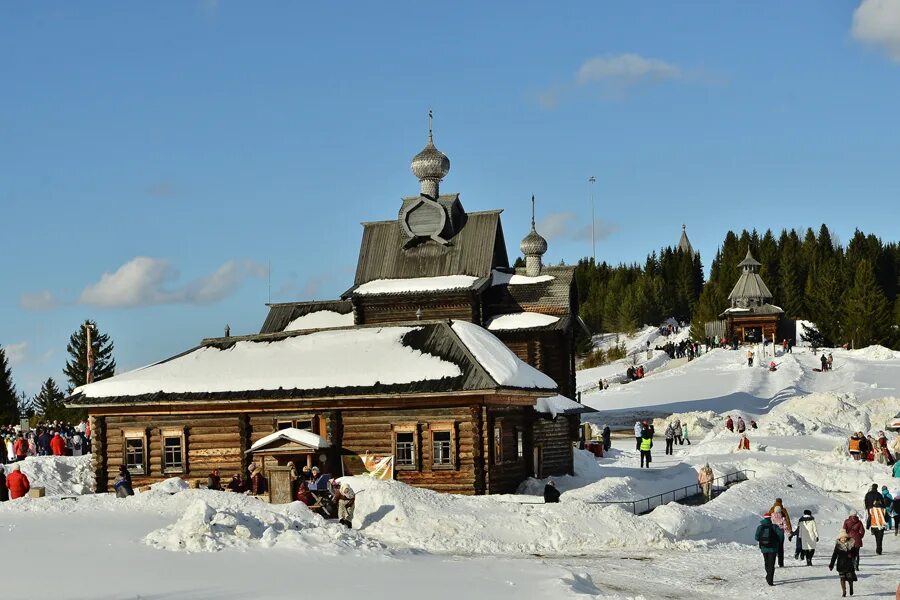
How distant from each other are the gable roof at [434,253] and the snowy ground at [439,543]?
1098 cm

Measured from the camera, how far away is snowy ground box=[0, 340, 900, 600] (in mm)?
17922

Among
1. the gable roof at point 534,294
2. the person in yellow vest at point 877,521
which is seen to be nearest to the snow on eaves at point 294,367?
the person in yellow vest at point 877,521

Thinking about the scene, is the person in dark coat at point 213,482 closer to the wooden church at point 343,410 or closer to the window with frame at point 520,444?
the wooden church at point 343,410

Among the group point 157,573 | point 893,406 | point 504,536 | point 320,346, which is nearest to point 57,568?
point 157,573

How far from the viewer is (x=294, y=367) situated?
32.3 m

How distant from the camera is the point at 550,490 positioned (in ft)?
91.6

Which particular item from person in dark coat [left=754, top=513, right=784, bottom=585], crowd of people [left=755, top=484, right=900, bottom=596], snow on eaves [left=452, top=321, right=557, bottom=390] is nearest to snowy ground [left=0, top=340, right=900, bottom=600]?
person in dark coat [left=754, top=513, right=784, bottom=585]

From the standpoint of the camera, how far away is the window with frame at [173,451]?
32281 mm

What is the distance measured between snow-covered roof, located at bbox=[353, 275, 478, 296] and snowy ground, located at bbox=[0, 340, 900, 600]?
9.77 m

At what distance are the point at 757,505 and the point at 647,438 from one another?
8.18 metres

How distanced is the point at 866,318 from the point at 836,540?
74.9m

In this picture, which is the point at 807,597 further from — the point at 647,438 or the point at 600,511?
the point at 647,438

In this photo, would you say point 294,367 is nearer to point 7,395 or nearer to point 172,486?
point 172,486

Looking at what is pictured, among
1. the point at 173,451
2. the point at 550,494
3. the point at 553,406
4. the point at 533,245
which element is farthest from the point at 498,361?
the point at 533,245
